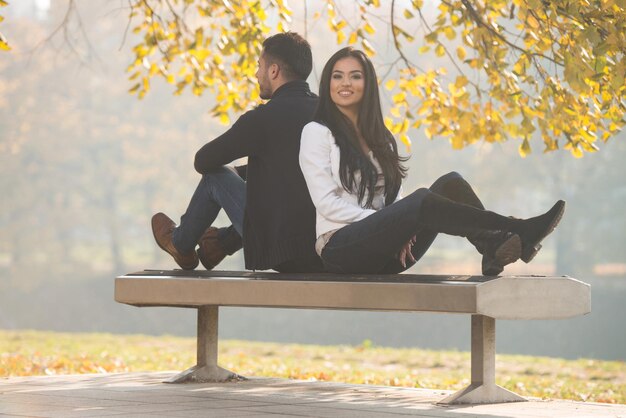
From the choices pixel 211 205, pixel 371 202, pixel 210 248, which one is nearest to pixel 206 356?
pixel 210 248

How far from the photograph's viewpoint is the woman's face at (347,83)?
5.32 m

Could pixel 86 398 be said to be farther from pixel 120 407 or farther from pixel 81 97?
pixel 81 97

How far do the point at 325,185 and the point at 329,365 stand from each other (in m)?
6.99

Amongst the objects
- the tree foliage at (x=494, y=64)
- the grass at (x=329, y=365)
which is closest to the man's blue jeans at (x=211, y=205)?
the tree foliage at (x=494, y=64)

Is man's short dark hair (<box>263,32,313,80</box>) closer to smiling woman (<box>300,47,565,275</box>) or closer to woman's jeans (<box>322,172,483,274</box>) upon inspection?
smiling woman (<box>300,47,565,275</box>)

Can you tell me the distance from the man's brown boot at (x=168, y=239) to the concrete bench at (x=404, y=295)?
294 millimetres

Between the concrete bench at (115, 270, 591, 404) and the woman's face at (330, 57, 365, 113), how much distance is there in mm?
882

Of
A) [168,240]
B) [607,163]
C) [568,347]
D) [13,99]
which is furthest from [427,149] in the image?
[168,240]

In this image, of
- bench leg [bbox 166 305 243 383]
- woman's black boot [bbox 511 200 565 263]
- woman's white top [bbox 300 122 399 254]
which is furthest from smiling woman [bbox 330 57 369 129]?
bench leg [bbox 166 305 243 383]

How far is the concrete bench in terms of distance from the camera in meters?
4.56

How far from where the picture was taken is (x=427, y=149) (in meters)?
38.2

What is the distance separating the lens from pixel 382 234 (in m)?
4.89

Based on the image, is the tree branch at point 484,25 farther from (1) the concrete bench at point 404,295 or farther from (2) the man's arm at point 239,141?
(1) the concrete bench at point 404,295

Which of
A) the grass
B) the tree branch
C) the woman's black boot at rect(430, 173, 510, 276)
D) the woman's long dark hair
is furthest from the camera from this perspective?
the grass
